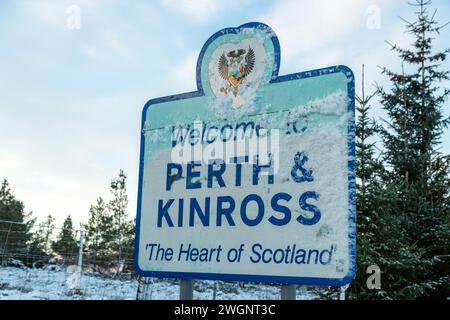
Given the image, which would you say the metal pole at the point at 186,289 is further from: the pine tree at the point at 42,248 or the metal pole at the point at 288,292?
the pine tree at the point at 42,248

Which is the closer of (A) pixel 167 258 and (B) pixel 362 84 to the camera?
(A) pixel 167 258

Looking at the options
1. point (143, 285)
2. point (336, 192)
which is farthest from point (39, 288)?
point (336, 192)

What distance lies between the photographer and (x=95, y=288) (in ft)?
36.2

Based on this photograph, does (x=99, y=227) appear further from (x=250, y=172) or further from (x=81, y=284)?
(x=250, y=172)

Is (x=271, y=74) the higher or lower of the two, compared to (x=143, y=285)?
higher

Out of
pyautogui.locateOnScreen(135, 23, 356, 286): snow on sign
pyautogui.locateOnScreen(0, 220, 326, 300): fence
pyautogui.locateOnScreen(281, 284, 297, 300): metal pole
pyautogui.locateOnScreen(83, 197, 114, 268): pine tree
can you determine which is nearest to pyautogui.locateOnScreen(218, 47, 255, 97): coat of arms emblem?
pyautogui.locateOnScreen(135, 23, 356, 286): snow on sign

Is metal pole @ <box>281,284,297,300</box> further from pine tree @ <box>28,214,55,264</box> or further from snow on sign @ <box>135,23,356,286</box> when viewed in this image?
pine tree @ <box>28,214,55,264</box>

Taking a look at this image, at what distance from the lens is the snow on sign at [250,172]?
3092 mm

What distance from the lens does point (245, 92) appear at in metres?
3.54

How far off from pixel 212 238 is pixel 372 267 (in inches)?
243

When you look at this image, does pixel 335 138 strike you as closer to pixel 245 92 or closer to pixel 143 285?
pixel 245 92

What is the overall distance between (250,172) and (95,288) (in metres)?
8.72

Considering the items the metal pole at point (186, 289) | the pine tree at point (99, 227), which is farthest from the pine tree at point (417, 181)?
the pine tree at point (99, 227)

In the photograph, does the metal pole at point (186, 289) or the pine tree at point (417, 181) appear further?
the pine tree at point (417, 181)
